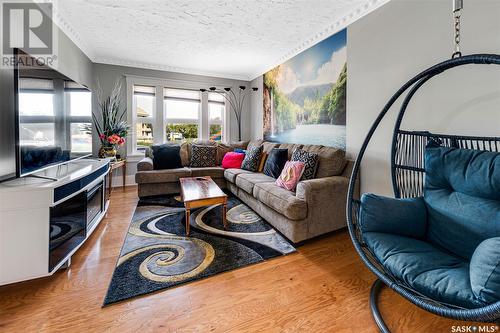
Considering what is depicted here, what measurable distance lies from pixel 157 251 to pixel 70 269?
0.65m

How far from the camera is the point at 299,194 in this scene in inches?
87.3

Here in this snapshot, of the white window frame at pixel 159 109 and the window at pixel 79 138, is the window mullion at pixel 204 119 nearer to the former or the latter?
the white window frame at pixel 159 109

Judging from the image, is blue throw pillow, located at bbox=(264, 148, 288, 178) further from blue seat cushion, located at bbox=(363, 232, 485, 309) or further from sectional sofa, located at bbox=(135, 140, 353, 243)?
blue seat cushion, located at bbox=(363, 232, 485, 309)

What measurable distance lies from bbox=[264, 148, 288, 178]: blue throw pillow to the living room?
32mm

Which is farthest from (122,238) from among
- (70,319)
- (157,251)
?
(70,319)

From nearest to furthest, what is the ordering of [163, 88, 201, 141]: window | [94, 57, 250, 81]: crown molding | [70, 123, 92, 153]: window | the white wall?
the white wall, [70, 123, 92, 153]: window, [94, 57, 250, 81]: crown molding, [163, 88, 201, 141]: window

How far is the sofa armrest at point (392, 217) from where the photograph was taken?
4.73 ft

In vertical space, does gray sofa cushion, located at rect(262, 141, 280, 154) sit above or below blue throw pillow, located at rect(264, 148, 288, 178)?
above

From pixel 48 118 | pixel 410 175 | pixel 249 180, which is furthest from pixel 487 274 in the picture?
pixel 48 118

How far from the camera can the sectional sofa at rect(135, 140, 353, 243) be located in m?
2.19

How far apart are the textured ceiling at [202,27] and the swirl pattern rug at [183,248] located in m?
2.40

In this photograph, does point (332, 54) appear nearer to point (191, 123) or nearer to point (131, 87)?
point (191, 123)

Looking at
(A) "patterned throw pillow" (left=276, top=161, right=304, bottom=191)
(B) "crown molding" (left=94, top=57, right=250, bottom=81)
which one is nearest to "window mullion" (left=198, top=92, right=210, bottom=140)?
(B) "crown molding" (left=94, top=57, right=250, bottom=81)

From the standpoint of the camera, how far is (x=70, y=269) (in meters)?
1.83
